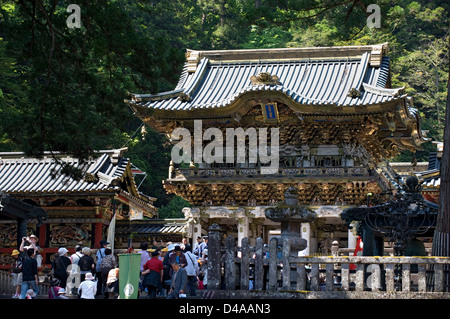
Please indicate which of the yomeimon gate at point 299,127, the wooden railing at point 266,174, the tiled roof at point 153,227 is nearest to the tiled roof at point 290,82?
the yomeimon gate at point 299,127

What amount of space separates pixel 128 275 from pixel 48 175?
16.2m

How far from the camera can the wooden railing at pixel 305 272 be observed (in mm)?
18156

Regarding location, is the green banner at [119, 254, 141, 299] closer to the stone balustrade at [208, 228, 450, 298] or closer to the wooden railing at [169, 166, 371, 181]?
the stone balustrade at [208, 228, 450, 298]

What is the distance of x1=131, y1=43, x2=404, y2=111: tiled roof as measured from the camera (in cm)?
3138

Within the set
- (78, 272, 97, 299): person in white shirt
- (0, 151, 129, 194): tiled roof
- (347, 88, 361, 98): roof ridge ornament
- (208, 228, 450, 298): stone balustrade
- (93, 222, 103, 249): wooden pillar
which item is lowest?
(78, 272, 97, 299): person in white shirt

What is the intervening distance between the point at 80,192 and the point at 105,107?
9930 mm

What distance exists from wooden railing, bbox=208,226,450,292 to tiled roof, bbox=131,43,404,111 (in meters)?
12.1

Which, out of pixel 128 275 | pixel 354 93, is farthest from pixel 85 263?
pixel 354 93

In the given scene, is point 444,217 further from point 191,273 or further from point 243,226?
point 243,226

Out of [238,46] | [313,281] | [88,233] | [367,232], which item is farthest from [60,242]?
[238,46]

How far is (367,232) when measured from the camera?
23.0 meters

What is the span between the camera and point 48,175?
34.4 meters

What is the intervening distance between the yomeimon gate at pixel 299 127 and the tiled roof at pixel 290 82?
34mm

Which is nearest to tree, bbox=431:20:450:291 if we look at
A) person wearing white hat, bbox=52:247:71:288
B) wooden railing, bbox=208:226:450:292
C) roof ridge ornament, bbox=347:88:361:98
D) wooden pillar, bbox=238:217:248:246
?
wooden railing, bbox=208:226:450:292
